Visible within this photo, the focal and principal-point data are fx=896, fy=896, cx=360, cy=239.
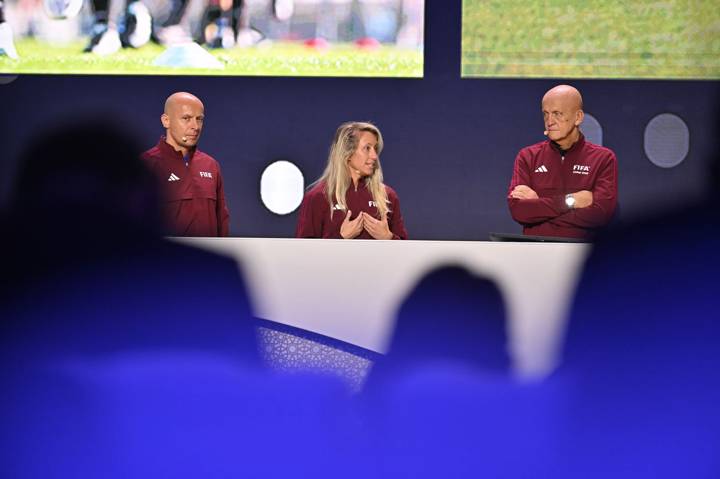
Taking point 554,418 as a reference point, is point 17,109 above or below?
above

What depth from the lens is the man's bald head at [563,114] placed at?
360 cm

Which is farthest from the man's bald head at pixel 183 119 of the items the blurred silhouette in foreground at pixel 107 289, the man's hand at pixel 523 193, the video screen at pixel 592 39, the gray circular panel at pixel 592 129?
the gray circular panel at pixel 592 129

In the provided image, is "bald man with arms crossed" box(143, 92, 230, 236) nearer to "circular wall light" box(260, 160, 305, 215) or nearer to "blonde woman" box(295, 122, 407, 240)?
"blonde woman" box(295, 122, 407, 240)

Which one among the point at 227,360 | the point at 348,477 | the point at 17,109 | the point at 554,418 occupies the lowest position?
the point at 348,477

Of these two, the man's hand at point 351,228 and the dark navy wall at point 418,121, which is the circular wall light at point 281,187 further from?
the man's hand at point 351,228

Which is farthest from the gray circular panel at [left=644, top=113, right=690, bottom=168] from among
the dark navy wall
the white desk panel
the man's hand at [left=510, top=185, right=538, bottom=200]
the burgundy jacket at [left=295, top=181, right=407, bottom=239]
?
the white desk panel

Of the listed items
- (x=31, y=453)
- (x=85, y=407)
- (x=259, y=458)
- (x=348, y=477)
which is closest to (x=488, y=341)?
(x=348, y=477)

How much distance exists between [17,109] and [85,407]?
13.8 ft

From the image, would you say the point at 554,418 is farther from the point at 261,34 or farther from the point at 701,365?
the point at 261,34

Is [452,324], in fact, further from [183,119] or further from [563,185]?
[183,119]

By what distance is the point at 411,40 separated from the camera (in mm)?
5180

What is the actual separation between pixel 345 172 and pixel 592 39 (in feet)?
7.63

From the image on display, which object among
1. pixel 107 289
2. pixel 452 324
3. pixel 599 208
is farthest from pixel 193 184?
pixel 452 324

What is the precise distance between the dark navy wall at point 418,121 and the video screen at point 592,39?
118 mm
